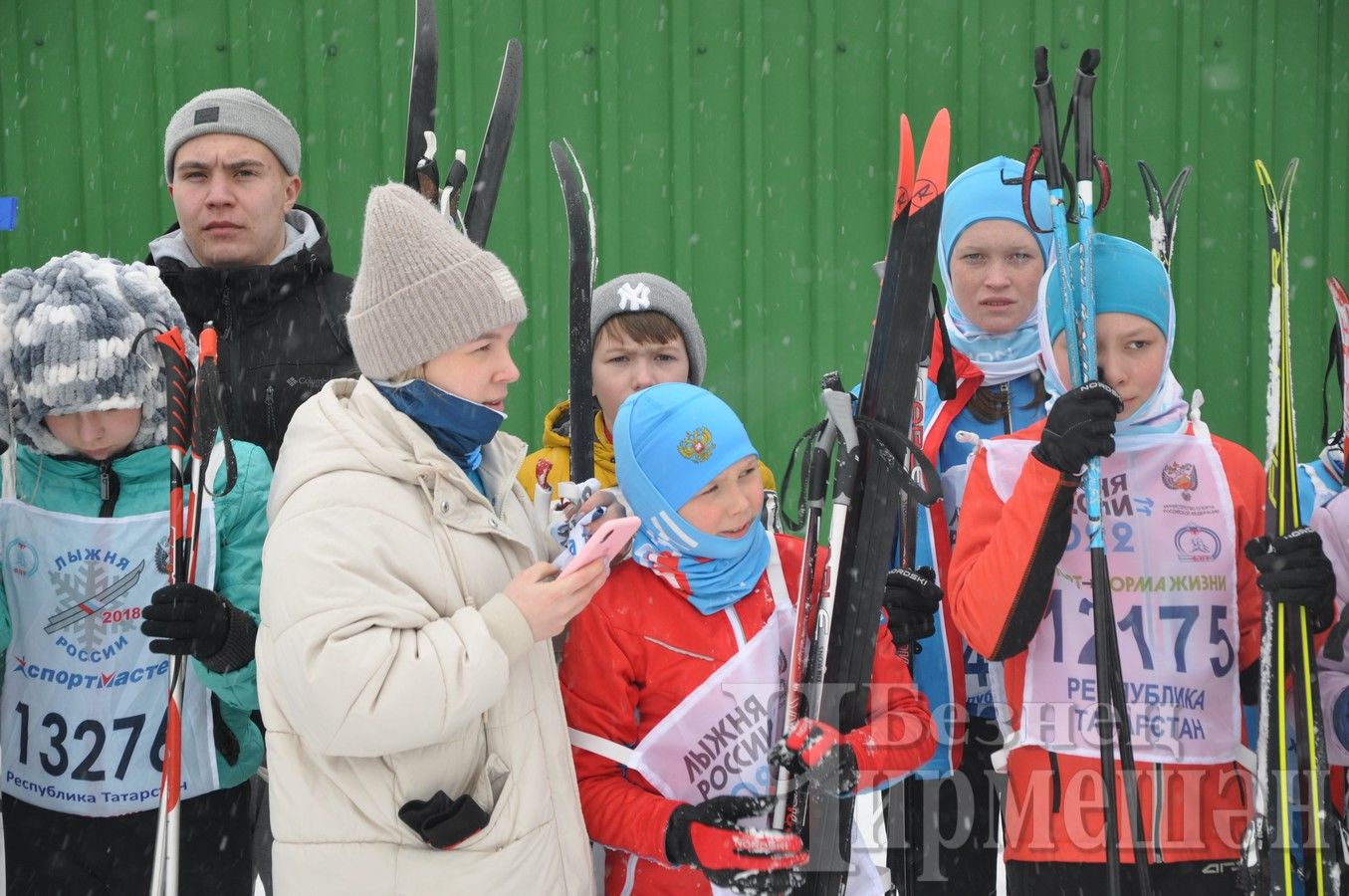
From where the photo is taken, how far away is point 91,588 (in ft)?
7.19

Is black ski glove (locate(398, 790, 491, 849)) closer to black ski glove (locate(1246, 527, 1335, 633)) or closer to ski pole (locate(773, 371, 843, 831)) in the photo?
ski pole (locate(773, 371, 843, 831))

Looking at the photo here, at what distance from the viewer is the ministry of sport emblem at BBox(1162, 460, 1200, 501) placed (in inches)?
86.9

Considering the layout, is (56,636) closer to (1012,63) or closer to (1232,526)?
(1232,526)

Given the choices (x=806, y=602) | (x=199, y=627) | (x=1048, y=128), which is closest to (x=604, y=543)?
(x=806, y=602)

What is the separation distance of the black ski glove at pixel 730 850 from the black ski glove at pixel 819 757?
0.10 meters

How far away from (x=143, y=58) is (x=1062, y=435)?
12.4ft

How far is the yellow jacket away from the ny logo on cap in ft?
0.82

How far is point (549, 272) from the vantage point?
4461 mm

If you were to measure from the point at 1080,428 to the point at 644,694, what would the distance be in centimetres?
84

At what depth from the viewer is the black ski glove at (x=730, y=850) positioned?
187cm

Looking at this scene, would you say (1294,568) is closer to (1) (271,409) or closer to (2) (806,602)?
(2) (806,602)

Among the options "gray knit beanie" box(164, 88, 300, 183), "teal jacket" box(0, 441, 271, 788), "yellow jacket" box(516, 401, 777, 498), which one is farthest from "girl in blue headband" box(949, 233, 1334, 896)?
"gray knit beanie" box(164, 88, 300, 183)

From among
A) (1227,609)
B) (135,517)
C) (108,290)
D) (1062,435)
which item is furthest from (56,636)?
(1227,609)

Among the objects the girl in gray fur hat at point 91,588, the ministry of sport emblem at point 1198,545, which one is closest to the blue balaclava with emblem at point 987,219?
the ministry of sport emblem at point 1198,545
